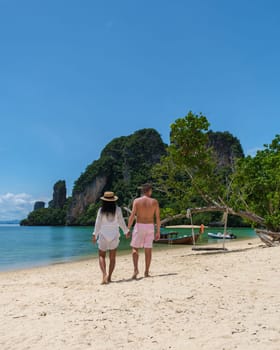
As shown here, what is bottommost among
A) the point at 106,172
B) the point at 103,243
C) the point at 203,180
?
the point at 103,243

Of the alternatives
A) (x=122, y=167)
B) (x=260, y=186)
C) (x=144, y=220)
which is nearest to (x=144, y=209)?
(x=144, y=220)

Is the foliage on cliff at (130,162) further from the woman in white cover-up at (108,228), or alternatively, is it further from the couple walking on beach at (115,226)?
the woman in white cover-up at (108,228)

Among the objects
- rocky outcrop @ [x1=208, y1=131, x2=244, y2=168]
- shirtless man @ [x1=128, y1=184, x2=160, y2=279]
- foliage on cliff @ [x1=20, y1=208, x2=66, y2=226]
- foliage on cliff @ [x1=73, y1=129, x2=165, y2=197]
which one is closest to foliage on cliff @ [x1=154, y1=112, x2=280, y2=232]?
shirtless man @ [x1=128, y1=184, x2=160, y2=279]

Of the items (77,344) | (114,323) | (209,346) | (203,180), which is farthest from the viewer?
(203,180)

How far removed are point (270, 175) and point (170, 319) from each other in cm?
1378

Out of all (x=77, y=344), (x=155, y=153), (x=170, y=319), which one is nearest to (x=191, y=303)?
(x=170, y=319)

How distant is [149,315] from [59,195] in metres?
146

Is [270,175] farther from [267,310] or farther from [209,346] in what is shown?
[209,346]

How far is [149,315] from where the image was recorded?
409 centimetres

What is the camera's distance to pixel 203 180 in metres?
16.0

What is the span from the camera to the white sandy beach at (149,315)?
10.8 feet

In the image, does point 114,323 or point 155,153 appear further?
point 155,153

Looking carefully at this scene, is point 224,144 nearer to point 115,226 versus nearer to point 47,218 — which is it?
point 47,218

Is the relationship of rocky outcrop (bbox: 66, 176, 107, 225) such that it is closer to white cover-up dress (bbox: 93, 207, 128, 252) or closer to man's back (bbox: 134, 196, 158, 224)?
man's back (bbox: 134, 196, 158, 224)
